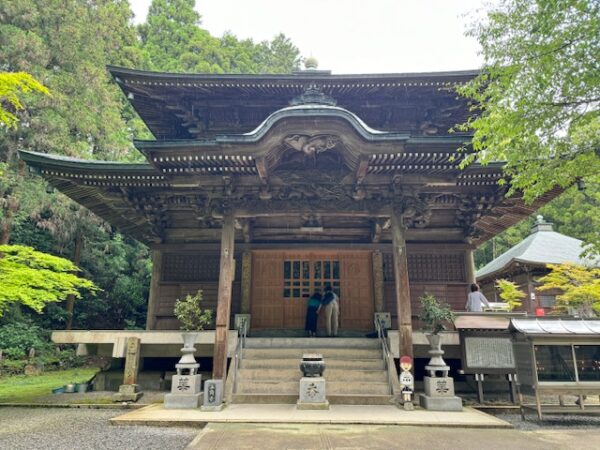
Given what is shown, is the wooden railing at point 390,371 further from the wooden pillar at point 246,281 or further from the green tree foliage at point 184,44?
the green tree foliage at point 184,44

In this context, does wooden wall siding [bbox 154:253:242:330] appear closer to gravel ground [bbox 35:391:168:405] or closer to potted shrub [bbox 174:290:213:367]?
gravel ground [bbox 35:391:168:405]

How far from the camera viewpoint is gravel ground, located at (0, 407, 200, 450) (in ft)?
16.0

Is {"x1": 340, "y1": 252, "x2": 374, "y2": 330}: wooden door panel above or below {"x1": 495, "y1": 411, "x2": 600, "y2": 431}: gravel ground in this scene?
above

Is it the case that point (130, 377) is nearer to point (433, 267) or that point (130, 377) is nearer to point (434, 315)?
point (434, 315)

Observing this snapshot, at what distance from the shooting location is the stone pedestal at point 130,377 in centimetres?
765

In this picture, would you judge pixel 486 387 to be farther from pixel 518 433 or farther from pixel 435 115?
pixel 435 115

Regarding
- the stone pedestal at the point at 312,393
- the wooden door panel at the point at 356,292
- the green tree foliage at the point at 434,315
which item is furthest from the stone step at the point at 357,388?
the wooden door panel at the point at 356,292

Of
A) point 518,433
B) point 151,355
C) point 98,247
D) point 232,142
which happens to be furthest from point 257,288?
point 98,247

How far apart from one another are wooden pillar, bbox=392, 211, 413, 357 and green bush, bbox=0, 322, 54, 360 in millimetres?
16100

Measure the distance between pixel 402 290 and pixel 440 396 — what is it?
1994 millimetres

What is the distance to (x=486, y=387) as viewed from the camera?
820 cm

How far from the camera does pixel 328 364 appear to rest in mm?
7523

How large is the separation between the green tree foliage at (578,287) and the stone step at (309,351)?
35.7ft

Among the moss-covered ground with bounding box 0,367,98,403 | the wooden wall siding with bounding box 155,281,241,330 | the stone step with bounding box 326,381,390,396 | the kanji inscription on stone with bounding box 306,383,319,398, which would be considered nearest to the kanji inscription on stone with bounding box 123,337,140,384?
the wooden wall siding with bounding box 155,281,241,330
